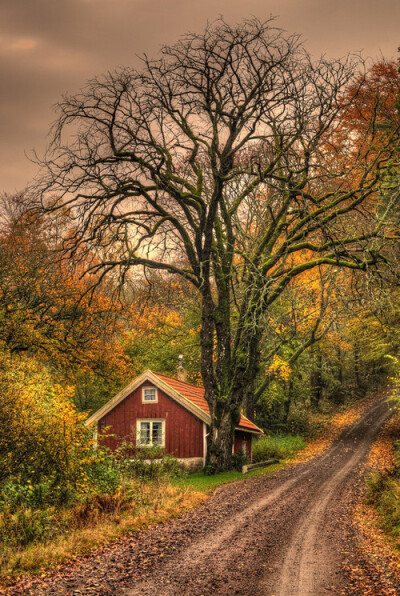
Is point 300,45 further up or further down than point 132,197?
further up

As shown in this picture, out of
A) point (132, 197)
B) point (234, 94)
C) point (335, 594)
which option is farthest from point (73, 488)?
point (234, 94)

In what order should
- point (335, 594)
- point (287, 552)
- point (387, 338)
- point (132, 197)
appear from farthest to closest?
point (387, 338), point (132, 197), point (287, 552), point (335, 594)

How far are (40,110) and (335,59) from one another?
32.4 feet

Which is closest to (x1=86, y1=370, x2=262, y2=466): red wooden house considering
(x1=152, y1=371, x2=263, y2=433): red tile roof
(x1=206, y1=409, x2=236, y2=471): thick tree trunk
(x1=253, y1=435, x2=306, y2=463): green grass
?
(x1=152, y1=371, x2=263, y2=433): red tile roof

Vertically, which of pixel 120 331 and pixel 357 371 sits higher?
pixel 120 331

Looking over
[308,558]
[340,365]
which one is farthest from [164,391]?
[340,365]

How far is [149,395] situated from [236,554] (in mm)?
14956

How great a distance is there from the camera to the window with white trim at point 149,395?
2202 centimetres

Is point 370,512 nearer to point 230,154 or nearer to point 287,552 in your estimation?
point 287,552

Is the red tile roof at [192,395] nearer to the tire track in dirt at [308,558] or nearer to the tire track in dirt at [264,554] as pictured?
the tire track in dirt at [264,554]

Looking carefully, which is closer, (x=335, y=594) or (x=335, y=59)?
(x=335, y=594)

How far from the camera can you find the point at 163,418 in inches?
859

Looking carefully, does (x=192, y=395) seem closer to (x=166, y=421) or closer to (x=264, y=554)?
(x=166, y=421)

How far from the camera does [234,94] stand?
15906 millimetres
